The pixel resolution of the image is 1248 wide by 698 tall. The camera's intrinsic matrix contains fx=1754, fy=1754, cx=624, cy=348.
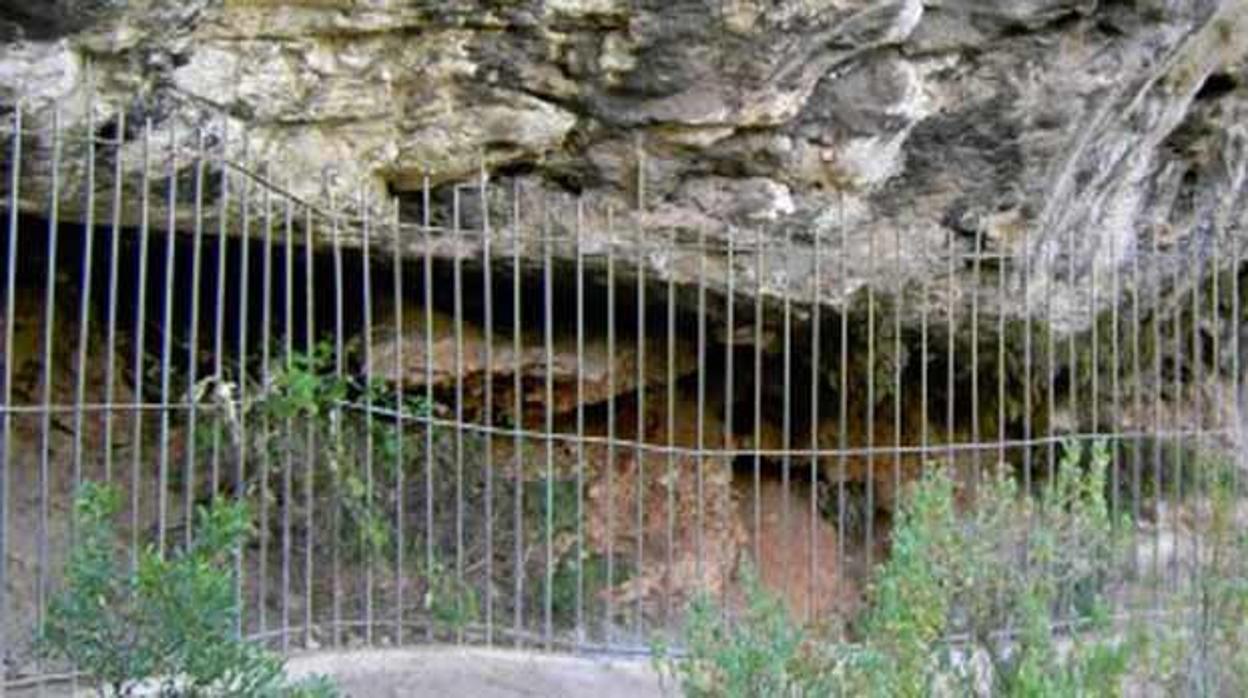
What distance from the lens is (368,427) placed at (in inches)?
217

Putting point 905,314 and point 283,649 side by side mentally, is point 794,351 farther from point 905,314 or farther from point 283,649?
point 283,649

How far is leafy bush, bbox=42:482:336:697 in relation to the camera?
405 centimetres

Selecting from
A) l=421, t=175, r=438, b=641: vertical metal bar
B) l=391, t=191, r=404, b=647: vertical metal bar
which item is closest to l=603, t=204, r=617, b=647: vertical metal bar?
l=391, t=191, r=404, b=647: vertical metal bar

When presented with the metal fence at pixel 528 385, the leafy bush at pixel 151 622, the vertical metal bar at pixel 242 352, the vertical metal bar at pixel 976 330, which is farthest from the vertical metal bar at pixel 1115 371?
the leafy bush at pixel 151 622

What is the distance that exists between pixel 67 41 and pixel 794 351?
3.07 meters

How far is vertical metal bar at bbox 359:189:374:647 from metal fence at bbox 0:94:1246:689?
2 cm

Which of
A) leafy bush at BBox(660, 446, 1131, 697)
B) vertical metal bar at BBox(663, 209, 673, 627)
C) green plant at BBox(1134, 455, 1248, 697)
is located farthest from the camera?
vertical metal bar at BBox(663, 209, 673, 627)

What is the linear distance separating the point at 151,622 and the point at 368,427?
1525 millimetres

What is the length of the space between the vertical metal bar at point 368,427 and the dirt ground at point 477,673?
17 centimetres

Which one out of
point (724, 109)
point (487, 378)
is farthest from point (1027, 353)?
point (487, 378)

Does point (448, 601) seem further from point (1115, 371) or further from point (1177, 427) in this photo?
point (1177, 427)

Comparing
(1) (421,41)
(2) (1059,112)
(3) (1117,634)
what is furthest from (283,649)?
(2) (1059,112)

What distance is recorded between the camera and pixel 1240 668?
4.45 m

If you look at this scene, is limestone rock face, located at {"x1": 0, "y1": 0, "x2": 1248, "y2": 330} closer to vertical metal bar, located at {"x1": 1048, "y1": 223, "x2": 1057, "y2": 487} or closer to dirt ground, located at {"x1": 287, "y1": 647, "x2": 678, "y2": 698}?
vertical metal bar, located at {"x1": 1048, "y1": 223, "x2": 1057, "y2": 487}
